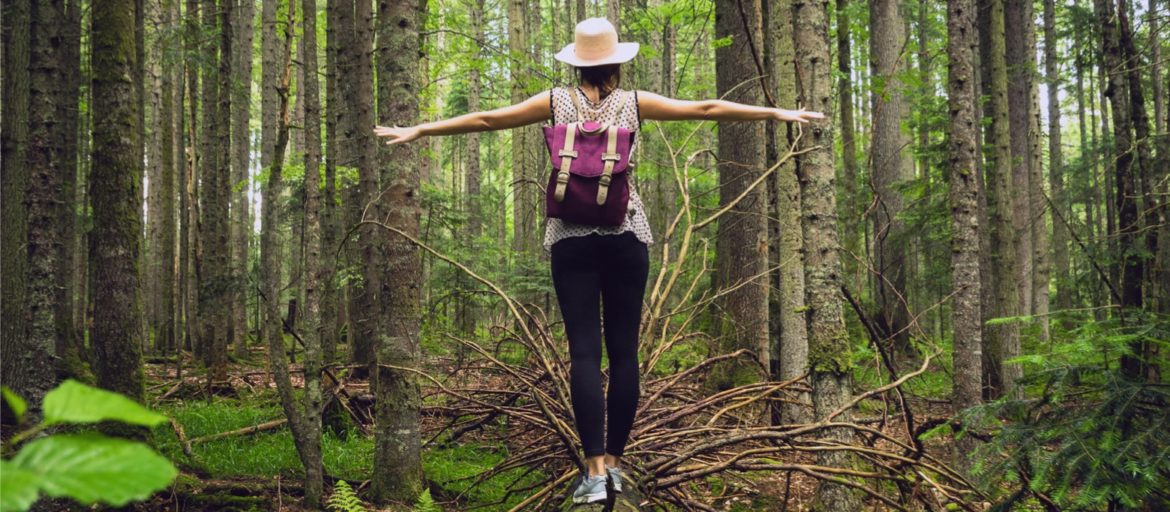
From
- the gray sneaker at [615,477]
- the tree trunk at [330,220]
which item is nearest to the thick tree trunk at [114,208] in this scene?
the tree trunk at [330,220]

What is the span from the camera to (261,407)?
915 cm

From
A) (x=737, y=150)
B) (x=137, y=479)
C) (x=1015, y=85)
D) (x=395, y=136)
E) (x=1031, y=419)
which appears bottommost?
(x=1031, y=419)

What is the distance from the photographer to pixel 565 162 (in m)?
3.48

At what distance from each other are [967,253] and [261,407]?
27.4 feet

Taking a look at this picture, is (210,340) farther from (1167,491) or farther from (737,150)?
(1167,491)

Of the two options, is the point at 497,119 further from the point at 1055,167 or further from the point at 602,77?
the point at 1055,167

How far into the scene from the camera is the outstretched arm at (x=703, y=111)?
365cm

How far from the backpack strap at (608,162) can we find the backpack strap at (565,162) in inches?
6.2

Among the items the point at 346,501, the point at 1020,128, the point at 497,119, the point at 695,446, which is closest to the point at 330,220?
the point at 346,501

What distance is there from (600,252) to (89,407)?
2.93 metres

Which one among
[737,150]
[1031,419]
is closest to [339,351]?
[737,150]

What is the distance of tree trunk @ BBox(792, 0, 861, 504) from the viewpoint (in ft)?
14.3

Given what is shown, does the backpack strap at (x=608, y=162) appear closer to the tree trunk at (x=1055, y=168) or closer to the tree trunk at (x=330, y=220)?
the tree trunk at (x=330, y=220)

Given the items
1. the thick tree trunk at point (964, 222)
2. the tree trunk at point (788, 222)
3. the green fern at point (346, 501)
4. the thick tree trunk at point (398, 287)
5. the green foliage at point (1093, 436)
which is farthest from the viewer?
the thick tree trunk at point (964, 222)
